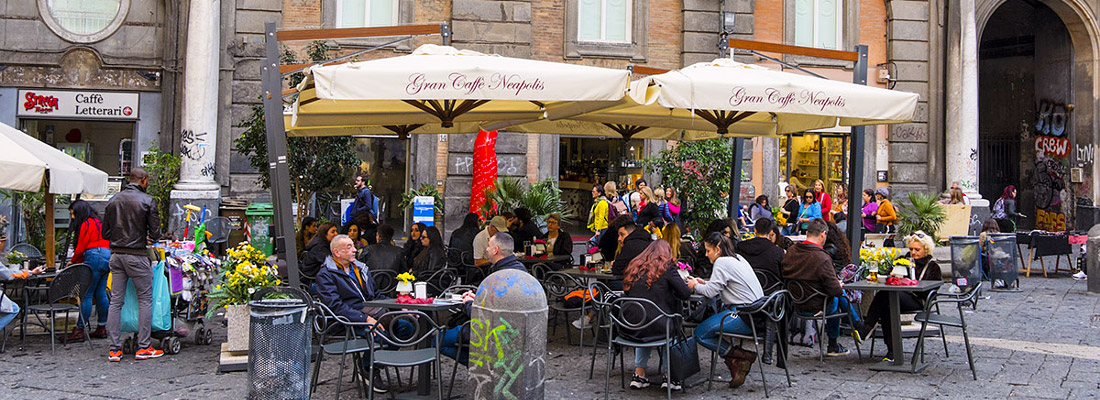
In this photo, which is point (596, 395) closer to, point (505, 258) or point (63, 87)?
point (505, 258)

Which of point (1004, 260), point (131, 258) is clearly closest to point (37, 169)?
point (131, 258)

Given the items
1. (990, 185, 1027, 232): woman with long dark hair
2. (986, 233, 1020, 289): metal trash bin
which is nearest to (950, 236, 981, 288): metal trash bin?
(986, 233, 1020, 289): metal trash bin

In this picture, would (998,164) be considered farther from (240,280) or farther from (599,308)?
(240,280)

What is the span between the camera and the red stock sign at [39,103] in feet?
55.1

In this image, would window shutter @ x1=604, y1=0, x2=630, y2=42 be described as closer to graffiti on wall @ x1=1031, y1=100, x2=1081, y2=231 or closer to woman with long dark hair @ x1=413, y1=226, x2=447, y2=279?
woman with long dark hair @ x1=413, y1=226, x2=447, y2=279

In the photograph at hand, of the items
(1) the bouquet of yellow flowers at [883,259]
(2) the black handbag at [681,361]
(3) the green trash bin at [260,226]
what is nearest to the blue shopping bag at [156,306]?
(2) the black handbag at [681,361]

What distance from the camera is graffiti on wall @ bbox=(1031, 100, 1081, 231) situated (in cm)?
2214

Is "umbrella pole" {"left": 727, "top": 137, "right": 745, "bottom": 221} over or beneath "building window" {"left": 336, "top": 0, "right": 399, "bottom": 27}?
beneath

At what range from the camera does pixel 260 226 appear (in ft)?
51.2

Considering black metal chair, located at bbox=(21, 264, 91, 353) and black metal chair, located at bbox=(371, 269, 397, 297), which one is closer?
black metal chair, located at bbox=(21, 264, 91, 353)

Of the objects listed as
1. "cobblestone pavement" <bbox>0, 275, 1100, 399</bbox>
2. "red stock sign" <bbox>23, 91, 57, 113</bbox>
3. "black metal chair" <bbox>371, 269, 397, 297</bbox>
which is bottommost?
"cobblestone pavement" <bbox>0, 275, 1100, 399</bbox>

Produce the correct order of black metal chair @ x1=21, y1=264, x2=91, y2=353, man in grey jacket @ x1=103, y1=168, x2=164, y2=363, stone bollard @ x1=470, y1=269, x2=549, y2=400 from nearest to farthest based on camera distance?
stone bollard @ x1=470, y1=269, x2=549, y2=400 < man in grey jacket @ x1=103, y1=168, x2=164, y2=363 < black metal chair @ x1=21, y1=264, x2=91, y2=353

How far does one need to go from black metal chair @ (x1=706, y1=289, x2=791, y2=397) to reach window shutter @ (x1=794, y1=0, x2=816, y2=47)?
41.7ft

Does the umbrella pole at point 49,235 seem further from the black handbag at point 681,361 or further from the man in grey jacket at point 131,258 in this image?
the black handbag at point 681,361
